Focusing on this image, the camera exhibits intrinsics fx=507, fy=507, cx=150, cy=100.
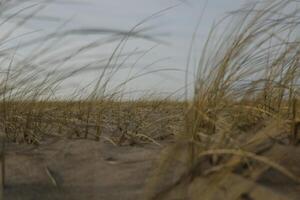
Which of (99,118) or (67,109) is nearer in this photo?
(99,118)

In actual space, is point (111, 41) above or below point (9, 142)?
above

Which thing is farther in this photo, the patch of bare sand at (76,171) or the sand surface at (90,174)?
the patch of bare sand at (76,171)

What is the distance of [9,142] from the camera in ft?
5.32

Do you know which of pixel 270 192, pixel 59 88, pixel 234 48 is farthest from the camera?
pixel 59 88

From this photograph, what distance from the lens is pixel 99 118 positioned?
6.52 ft

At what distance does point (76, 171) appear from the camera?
4.26 feet

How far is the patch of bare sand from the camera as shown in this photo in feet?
3.74

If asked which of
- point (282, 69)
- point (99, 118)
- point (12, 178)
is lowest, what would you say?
point (12, 178)

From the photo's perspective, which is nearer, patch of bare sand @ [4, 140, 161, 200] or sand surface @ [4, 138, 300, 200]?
sand surface @ [4, 138, 300, 200]

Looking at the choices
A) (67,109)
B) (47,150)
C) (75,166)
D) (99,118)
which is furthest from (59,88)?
(75,166)

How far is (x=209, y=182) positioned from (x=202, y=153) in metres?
0.07

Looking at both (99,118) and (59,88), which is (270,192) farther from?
(59,88)

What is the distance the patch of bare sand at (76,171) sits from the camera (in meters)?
1.14

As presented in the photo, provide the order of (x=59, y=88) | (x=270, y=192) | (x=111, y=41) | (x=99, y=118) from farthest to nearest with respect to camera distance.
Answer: (x=59, y=88) < (x=99, y=118) < (x=111, y=41) < (x=270, y=192)
